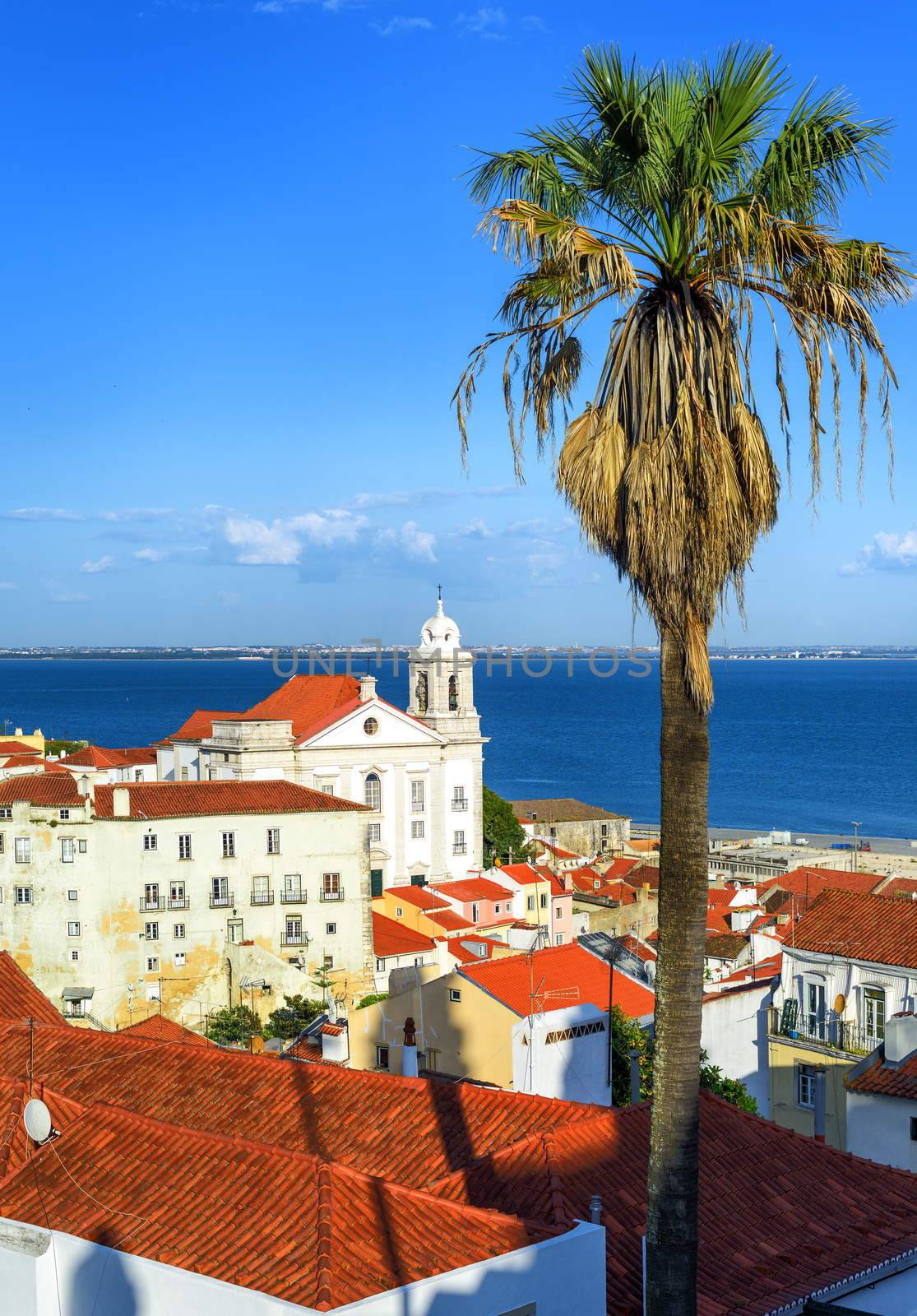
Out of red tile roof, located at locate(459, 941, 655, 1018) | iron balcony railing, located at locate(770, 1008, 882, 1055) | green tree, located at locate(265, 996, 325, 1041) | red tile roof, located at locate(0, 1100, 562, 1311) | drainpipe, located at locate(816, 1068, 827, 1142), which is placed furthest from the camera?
green tree, located at locate(265, 996, 325, 1041)

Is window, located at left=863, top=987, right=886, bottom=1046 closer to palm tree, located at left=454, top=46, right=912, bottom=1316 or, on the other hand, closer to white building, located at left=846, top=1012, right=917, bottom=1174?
white building, located at left=846, top=1012, right=917, bottom=1174

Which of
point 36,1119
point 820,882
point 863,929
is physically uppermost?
point 36,1119

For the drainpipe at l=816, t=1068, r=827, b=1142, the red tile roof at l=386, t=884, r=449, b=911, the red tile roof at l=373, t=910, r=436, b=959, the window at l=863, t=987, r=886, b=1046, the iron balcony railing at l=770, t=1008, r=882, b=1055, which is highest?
the window at l=863, t=987, r=886, b=1046

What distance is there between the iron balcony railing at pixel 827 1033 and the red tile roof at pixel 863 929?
1.15m

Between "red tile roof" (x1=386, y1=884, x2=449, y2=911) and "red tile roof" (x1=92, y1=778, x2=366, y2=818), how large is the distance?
7.11 meters

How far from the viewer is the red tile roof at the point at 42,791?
136ft

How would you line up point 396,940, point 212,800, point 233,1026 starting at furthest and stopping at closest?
1. point 396,940
2. point 212,800
3. point 233,1026

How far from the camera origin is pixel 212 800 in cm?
4462

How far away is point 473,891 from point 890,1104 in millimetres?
35674

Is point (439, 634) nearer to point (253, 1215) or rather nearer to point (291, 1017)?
point (291, 1017)

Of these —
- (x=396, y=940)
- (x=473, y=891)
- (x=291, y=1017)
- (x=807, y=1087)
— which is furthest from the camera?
(x=473, y=891)

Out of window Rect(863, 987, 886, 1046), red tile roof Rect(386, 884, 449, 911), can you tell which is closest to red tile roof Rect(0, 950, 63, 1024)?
window Rect(863, 987, 886, 1046)

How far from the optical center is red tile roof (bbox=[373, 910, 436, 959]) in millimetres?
46281

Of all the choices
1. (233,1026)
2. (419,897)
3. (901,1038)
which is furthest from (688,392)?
(419,897)
